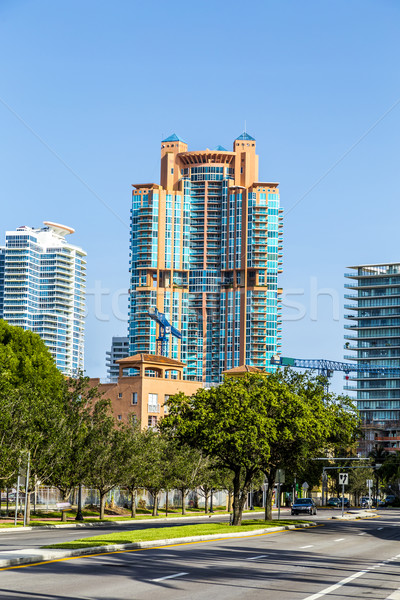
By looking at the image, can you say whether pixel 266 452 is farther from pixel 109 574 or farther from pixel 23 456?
pixel 109 574

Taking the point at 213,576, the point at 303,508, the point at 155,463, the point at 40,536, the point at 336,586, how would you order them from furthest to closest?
the point at 303,508 → the point at 155,463 → the point at 40,536 → the point at 213,576 → the point at 336,586

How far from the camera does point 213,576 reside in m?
19.5


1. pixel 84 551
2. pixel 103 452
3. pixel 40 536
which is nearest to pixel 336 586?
pixel 84 551

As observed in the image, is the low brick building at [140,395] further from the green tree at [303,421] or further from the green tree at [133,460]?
the green tree at [303,421]

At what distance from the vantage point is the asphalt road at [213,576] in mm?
16188

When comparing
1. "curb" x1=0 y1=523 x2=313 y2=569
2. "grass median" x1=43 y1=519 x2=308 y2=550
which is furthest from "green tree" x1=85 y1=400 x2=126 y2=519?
"curb" x1=0 y1=523 x2=313 y2=569

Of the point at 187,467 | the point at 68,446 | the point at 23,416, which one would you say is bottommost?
the point at 187,467

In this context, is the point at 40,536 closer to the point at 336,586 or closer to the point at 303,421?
the point at 303,421

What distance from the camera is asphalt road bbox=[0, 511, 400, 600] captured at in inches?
637

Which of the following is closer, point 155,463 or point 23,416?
point 23,416

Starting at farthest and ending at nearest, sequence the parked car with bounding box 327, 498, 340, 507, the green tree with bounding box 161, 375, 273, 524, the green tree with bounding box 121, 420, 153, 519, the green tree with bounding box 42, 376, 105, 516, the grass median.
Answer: the parked car with bounding box 327, 498, 340, 507 → the green tree with bounding box 121, 420, 153, 519 → the green tree with bounding box 42, 376, 105, 516 → the green tree with bounding box 161, 375, 273, 524 → the grass median

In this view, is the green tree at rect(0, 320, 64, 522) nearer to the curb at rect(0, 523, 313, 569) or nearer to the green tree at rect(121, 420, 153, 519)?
the green tree at rect(121, 420, 153, 519)

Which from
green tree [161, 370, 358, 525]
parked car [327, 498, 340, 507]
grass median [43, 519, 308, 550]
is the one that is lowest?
parked car [327, 498, 340, 507]

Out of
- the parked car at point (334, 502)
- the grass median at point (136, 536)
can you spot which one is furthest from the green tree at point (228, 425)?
the parked car at point (334, 502)
